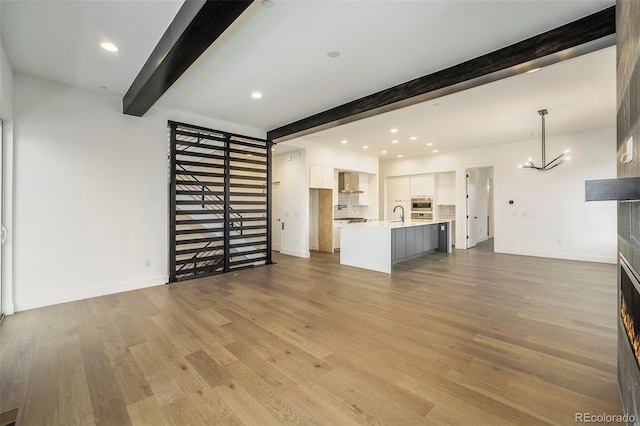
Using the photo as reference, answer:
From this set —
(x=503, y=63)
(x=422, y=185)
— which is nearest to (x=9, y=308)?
(x=503, y=63)

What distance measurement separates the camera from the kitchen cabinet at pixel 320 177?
23.3 ft

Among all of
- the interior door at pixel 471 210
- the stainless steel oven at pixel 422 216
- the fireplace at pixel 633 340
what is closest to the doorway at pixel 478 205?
the interior door at pixel 471 210

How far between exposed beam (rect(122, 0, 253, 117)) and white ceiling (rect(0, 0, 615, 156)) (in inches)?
5.3

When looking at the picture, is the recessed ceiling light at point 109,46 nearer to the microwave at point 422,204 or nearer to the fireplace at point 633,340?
the fireplace at point 633,340

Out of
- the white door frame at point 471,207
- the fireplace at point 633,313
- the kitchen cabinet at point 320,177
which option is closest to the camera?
the fireplace at point 633,313

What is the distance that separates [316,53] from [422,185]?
7.26 m

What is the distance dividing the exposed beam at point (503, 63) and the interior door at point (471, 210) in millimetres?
5529

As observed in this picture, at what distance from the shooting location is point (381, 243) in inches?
211

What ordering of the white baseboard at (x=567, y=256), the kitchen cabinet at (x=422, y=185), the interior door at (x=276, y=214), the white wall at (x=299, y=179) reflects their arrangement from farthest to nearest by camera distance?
the kitchen cabinet at (x=422, y=185) → the interior door at (x=276, y=214) → the white wall at (x=299, y=179) → the white baseboard at (x=567, y=256)

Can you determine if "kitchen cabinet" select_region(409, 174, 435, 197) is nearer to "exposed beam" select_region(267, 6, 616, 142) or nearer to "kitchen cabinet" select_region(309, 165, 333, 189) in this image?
"kitchen cabinet" select_region(309, 165, 333, 189)

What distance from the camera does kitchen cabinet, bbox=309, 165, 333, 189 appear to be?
7.11m

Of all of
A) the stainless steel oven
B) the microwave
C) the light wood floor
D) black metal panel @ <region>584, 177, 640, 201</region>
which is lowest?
the light wood floor

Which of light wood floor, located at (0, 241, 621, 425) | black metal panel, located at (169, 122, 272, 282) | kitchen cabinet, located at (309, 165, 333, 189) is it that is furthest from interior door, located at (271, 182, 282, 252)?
light wood floor, located at (0, 241, 621, 425)

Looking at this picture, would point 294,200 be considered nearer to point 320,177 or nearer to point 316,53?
point 320,177
